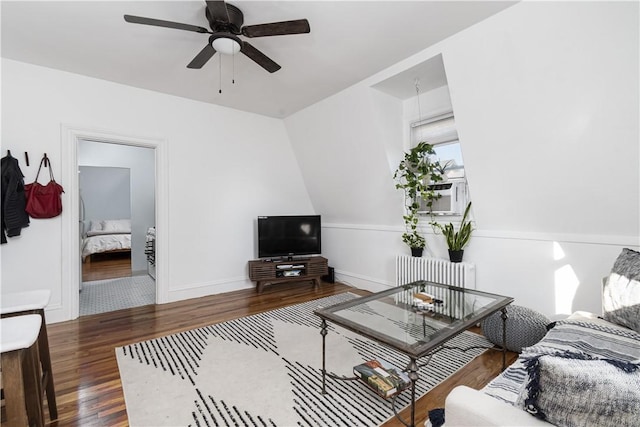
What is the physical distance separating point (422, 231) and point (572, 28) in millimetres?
2281

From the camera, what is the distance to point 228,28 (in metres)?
2.14

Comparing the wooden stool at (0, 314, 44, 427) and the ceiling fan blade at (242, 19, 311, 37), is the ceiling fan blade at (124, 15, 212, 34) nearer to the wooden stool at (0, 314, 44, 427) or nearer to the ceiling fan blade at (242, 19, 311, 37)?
the ceiling fan blade at (242, 19, 311, 37)

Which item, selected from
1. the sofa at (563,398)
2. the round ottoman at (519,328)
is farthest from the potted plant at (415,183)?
the sofa at (563,398)

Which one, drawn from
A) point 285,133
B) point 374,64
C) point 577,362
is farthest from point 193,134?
point 577,362

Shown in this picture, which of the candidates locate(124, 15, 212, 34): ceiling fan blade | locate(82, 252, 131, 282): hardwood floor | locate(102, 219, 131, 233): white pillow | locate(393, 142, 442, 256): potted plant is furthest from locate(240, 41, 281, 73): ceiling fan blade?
locate(102, 219, 131, 233): white pillow

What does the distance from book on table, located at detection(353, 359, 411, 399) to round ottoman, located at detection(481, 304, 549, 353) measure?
3.15 ft

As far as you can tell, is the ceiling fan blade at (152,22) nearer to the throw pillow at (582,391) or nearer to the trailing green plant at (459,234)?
the throw pillow at (582,391)

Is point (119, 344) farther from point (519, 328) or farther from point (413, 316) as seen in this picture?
point (519, 328)

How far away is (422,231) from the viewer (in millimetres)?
3697

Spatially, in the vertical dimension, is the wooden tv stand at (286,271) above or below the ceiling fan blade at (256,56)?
below

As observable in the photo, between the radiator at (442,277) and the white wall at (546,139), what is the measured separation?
21 cm

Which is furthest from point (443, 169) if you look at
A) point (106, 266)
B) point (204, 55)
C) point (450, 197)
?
point (106, 266)

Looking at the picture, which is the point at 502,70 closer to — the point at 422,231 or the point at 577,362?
the point at 422,231

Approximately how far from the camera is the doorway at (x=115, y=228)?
4.22 meters
